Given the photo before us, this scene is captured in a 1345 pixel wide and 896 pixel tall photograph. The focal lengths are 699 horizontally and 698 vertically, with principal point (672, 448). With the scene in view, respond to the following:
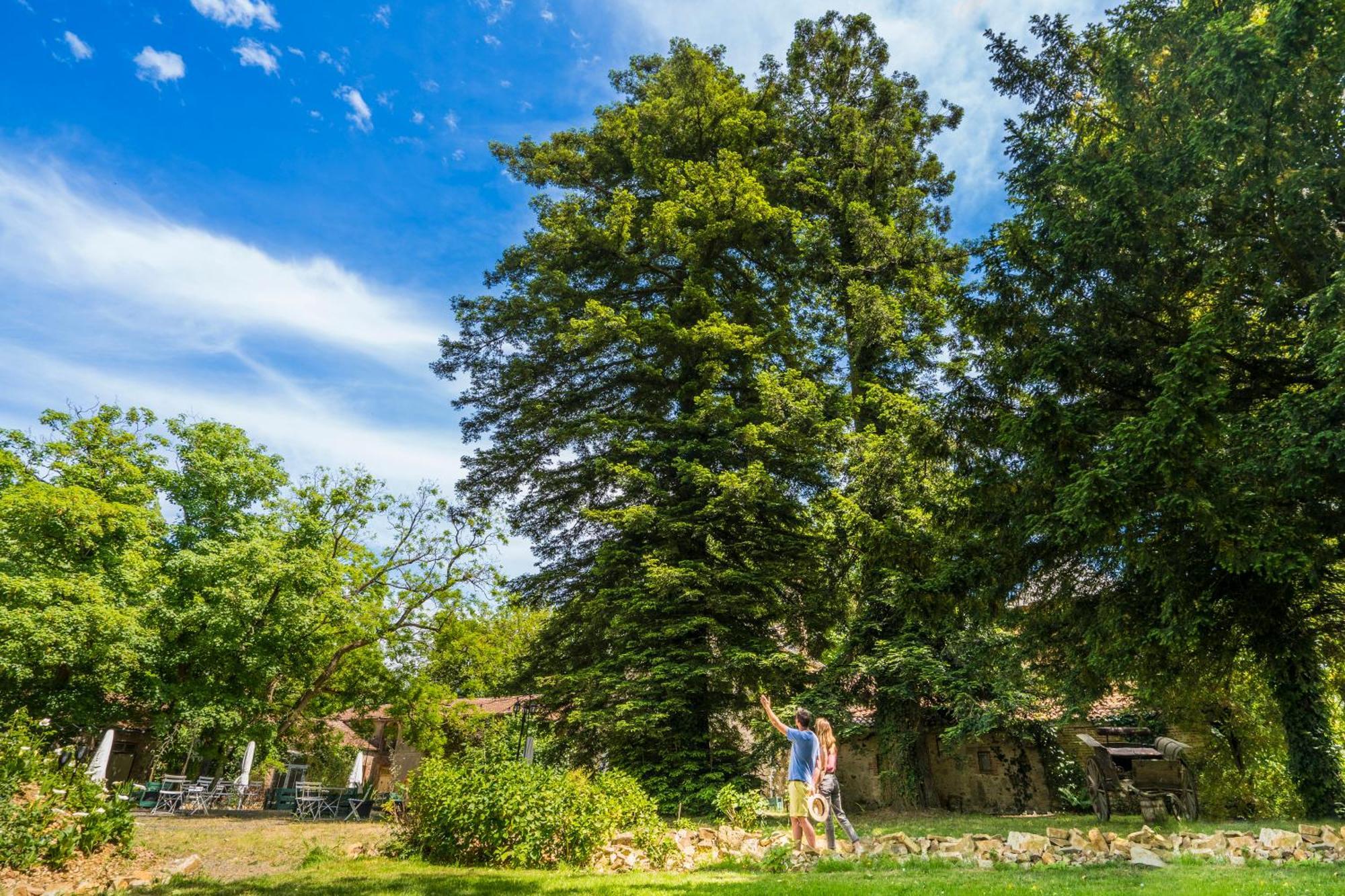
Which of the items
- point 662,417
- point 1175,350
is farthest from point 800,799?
point 662,417

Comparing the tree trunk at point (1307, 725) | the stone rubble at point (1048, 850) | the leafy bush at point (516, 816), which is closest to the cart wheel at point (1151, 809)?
the tree trunk at point (1307, 725)

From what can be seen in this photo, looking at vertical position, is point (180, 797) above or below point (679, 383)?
below

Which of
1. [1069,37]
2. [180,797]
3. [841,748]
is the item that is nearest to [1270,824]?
[841,748]

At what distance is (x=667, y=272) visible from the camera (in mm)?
19734

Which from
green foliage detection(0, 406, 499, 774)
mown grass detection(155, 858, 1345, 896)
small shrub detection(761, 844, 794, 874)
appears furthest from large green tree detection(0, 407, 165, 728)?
small shrub detection(761, 844, 794, 874)

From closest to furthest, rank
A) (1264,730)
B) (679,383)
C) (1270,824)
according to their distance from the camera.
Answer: (1270,824) → (1264,730) → (679,383)

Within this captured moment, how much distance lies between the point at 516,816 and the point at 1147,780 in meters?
11.8

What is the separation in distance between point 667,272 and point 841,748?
46.6ft

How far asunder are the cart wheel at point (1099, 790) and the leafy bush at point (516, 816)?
788 centimetres

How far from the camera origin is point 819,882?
698cm

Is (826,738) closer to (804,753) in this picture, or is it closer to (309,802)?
(804,753)

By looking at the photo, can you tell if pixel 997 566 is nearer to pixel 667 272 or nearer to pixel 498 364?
pixel 667 272

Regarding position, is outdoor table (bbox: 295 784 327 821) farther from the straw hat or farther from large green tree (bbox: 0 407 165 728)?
the straw hat

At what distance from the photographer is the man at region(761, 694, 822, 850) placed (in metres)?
8.12
